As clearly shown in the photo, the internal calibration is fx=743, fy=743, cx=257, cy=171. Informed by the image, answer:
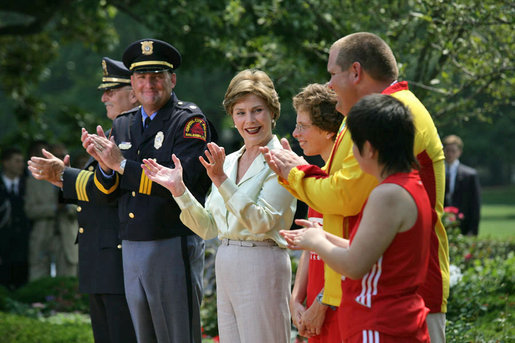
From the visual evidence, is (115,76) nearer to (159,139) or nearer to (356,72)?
(159,139)

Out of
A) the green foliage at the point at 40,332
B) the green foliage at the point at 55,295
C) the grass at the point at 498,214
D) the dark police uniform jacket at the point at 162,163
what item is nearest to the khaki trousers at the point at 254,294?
the dark police uniform jacket at the point at 162,163

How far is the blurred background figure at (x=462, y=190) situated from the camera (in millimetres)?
10586

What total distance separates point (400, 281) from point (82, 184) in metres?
2.63

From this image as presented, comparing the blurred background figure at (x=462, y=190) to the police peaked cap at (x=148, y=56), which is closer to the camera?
the police peaked cap at (x=148, y=56)

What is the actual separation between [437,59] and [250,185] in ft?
12.0

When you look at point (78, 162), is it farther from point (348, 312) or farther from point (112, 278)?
point (348, 312)

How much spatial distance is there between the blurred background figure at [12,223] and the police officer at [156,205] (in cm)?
646

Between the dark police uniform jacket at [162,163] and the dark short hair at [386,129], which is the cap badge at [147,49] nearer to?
the dark police uniform jacket at [162,163]

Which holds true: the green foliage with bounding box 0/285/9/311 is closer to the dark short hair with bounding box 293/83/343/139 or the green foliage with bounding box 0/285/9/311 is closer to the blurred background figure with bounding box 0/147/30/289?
the blurred background figure with bounding box 0/147/30/289

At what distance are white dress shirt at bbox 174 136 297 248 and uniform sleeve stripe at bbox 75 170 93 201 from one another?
3.00 ft

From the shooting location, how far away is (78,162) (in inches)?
330

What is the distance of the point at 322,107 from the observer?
3.86m

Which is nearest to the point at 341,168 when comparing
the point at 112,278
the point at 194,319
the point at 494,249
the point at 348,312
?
the point at 348,312

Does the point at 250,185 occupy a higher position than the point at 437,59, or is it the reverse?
the point at 437,59
